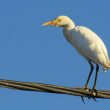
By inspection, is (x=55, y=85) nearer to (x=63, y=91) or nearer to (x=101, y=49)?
(x=63, y=91)

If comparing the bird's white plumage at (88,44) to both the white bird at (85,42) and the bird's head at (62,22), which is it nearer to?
the white bird at (85,42)

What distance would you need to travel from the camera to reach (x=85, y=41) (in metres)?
14.6

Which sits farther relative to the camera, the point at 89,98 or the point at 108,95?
the point at 89,98

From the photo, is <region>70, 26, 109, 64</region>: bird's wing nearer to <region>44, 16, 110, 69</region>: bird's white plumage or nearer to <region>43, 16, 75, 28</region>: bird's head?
<region>44, 16, 110, 69</region>: bird's white plumage

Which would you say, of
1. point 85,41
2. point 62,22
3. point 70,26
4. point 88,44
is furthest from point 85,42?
point 62,22

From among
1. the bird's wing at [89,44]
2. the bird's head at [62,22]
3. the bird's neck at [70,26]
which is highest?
the bird's head at [62,22]

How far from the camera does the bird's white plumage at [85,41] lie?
13227 mm

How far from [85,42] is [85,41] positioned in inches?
2.2

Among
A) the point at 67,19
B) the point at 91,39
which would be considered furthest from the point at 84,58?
the point at 67,19

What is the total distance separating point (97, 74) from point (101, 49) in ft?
2.31

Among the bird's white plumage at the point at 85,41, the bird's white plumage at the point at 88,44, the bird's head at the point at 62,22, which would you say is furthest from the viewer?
the bird's head at the point at 62,22

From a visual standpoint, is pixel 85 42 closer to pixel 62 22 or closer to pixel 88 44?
pixel 88 44

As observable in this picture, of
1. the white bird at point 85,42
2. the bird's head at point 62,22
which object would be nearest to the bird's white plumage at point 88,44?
the white bird at point 85,42

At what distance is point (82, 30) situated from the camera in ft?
49.9
